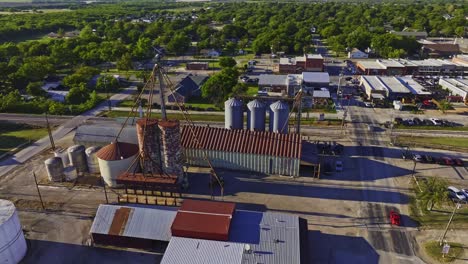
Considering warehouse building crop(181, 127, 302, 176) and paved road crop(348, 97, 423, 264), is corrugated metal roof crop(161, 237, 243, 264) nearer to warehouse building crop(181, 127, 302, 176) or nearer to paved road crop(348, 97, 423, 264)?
paved road crop(348, 97, 423, 264)

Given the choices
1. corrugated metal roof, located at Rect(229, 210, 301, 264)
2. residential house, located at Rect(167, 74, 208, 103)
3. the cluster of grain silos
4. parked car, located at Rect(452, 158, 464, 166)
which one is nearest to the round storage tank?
corrugated metal roof, located at Rect(229, 210, 301, 264)

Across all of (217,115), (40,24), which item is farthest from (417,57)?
(40,24)

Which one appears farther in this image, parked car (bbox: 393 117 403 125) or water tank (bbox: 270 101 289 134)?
parked car (bbox: 393 117 403 125)

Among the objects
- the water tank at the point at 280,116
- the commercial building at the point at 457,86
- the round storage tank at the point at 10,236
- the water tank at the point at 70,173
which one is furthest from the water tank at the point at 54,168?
the commercial building at the point at 457,86

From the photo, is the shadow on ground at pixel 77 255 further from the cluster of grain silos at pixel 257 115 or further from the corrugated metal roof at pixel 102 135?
the cluster of grain silos at pixel 257 115

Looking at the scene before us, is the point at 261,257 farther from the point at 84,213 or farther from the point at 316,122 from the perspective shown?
the point at 316,122

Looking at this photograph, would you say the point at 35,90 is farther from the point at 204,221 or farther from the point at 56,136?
the point at 204,221
